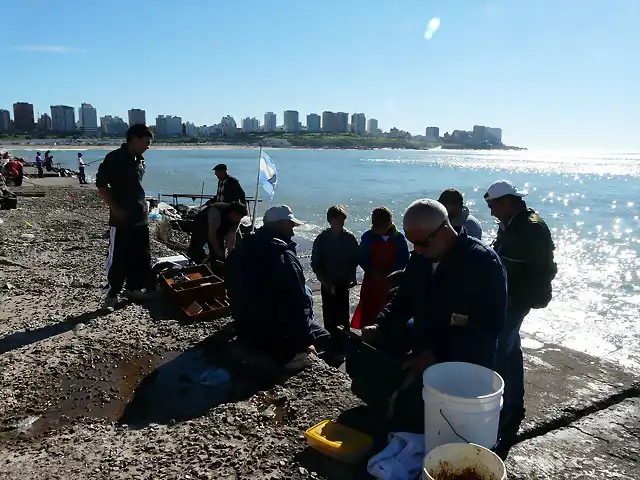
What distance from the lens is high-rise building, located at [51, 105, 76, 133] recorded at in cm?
19262

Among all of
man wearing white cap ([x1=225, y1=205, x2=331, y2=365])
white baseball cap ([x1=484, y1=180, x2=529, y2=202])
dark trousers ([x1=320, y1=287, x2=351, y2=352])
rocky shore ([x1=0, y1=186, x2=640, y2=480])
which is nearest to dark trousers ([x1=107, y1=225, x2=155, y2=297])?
rocky shore ([x1=0, y1=186, x2=640, y2=480])

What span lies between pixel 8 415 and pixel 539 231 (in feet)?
13.4

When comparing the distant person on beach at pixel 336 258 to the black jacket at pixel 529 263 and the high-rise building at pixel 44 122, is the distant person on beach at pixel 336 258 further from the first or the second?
the high-rise building at pixel 44 122

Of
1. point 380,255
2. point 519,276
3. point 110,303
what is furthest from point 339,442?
point 110,303

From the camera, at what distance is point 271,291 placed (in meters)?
4.18

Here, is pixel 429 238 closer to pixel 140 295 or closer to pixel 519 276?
pixel 519 276

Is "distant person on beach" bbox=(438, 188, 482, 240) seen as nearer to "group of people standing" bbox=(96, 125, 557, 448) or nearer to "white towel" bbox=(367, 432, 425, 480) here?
"group of people standing" bbox=(96, 125, 557, 448)

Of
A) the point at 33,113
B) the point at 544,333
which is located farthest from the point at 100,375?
the point at 33,113

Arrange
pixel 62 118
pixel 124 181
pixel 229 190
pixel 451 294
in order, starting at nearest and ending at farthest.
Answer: pixel 451 294, pixel 124 181, pixel 229 190, pixel 62 118

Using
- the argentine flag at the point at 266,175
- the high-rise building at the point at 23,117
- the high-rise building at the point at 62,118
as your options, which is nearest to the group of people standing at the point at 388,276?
the argentine flag at the point at 266,175

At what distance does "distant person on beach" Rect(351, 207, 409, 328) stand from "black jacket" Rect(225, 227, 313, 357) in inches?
56.6

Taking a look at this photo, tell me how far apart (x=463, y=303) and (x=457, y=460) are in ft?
2.85

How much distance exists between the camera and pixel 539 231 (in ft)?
12.2

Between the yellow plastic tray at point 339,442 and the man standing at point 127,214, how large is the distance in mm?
3334
